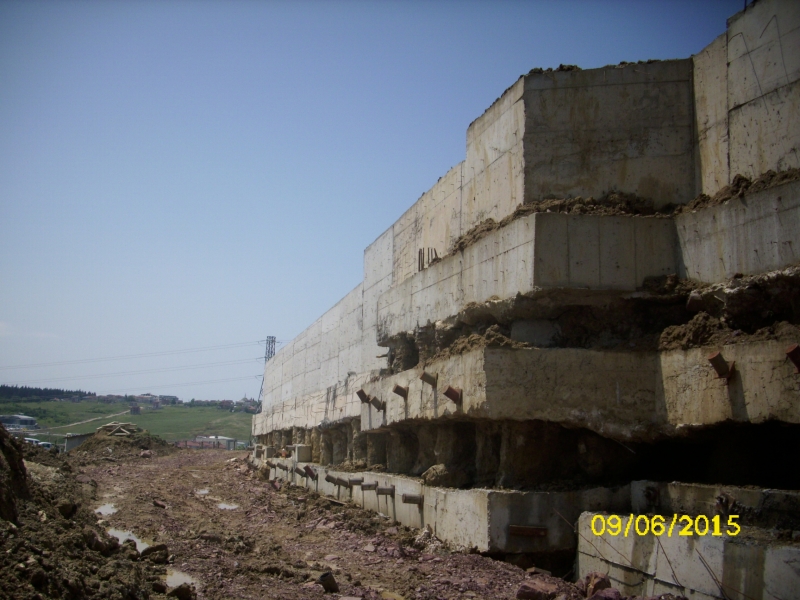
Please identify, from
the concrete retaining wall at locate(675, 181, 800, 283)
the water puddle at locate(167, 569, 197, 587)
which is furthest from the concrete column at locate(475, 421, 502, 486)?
the water puddle at locate(167, 569, 197, 587)

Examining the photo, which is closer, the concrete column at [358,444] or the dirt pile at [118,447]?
the concrete column at [358,444]

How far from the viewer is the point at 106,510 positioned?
12898 mm

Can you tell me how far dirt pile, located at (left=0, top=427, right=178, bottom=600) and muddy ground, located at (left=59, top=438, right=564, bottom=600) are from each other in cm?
84

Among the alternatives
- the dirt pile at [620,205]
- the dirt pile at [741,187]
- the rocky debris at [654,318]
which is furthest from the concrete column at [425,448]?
the dirt pile at [741,187]

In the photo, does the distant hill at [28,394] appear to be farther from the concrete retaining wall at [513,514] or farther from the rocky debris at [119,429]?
the concrete retaining wall at [513,514]

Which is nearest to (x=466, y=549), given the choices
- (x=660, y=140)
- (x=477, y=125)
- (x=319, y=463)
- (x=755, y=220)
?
(x=755, y=220)

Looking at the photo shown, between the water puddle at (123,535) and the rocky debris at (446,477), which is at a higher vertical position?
the rocky debris at (446,477)

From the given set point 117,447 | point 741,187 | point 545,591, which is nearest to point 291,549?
point 545,591

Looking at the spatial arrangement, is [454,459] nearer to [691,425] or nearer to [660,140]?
[691,425]

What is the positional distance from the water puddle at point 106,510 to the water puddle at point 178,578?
5.20 metres

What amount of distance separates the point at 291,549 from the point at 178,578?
2346 mm
